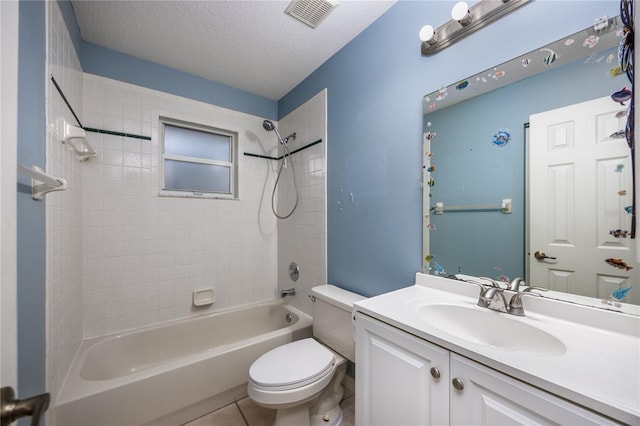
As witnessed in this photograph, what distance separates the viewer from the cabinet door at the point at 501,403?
53cm

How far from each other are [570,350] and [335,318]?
3.58ft

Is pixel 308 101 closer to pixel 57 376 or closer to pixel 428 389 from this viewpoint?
pixel 428 389

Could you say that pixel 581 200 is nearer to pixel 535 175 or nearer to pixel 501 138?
pixel 535 175

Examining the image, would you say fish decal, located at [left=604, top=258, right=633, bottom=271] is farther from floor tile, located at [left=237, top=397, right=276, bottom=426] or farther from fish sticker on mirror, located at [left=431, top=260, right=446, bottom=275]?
floor tile, located at [left=237, top=397, right=276, bottom=426]

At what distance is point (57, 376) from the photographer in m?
1.18

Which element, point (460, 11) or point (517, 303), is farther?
point (460, 11)

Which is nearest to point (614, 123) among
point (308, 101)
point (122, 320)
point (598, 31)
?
point (598, 31)

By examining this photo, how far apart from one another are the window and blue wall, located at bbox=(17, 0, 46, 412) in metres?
1.09

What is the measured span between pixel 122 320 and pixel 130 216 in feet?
2.52

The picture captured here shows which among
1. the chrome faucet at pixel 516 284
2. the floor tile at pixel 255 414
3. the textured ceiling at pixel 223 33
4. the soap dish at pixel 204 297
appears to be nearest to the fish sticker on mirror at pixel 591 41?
the chrome faucet at pixel 516 284

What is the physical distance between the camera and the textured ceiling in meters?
1.44

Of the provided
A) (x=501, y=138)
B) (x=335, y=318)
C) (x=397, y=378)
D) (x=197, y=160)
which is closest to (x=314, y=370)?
(x=335, y=318)

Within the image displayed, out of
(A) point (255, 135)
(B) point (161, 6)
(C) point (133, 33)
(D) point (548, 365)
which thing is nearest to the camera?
(D) point (548, 365)

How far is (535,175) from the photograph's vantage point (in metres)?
0.96
